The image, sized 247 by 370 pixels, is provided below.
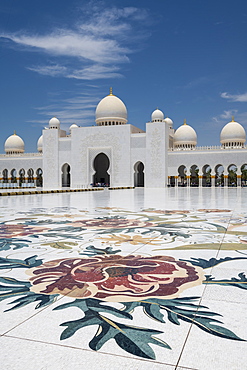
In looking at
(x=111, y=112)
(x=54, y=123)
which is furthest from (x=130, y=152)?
(x=54, y=123)

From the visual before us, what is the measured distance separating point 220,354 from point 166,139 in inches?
956

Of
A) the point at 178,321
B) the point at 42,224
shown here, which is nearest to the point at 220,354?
the point at 178,321

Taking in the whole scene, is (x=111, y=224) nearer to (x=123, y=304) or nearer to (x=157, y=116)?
(x=123, y=304)

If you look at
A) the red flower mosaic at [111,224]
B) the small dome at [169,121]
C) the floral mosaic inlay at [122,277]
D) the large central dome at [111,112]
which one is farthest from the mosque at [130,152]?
the floral mosaic inlay at [122,277]

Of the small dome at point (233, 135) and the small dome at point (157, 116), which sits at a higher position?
the small dome at point (157, 116)

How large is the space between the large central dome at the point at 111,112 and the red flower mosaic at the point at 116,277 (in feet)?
80.6

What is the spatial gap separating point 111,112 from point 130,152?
3.63m

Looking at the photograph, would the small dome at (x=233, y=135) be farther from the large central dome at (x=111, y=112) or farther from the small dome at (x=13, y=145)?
the small dome at (x=13, y=145)

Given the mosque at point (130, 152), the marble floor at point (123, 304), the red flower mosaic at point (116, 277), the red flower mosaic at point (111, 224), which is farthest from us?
the mosque at point (130, 152)

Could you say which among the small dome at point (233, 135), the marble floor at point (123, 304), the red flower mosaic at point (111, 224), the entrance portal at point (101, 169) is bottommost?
the marble floor at point (123, 304)

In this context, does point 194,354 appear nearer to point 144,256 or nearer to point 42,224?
point 144,256

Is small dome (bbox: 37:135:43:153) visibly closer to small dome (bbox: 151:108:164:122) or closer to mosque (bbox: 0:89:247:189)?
mosque (bbox: 0:89:247:189)

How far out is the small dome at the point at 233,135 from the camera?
86.5 feet

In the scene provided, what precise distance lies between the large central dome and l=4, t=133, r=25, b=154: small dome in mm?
10351
